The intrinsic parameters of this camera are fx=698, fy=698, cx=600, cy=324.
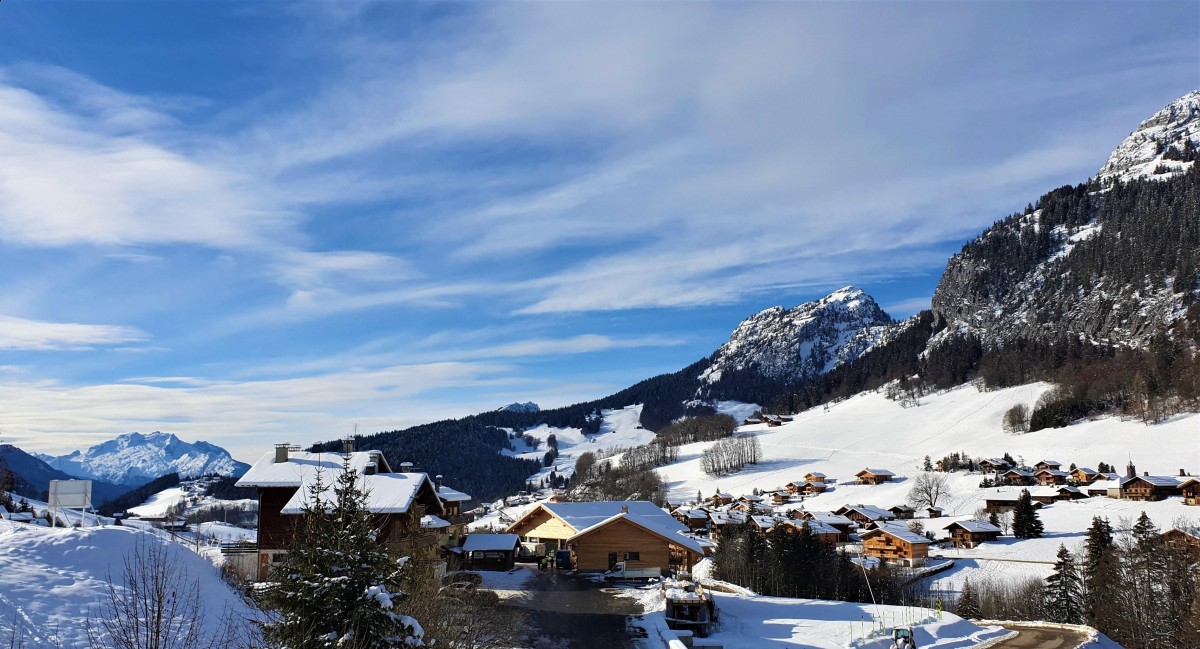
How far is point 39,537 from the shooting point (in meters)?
16.4

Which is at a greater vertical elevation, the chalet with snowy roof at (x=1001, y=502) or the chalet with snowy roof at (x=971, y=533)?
the chalet with snowy roof at (x=1001, y=502)

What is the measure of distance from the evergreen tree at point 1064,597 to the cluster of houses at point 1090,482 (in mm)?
47748

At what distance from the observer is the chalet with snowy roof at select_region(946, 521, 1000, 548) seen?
78.9m

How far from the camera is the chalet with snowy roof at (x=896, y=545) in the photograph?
69.3m

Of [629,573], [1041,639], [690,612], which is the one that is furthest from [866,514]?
[690,612]

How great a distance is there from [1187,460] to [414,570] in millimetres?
121007

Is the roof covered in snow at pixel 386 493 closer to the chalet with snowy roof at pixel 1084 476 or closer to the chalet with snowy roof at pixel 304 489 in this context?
the chalet with snowy roof at pixel 304 489

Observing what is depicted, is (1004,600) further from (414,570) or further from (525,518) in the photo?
(414,570)

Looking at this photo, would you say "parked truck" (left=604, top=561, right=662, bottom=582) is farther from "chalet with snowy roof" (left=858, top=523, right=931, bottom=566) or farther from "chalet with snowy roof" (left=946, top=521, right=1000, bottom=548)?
"chalet with snowy roof" (left=946, top=521, right=1000, bottom=548)

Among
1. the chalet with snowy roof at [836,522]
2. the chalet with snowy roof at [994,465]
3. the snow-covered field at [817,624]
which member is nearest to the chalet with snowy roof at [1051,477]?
the chalet with snowy roof at [994,465]

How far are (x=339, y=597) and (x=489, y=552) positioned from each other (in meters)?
37.1

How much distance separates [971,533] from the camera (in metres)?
79.2

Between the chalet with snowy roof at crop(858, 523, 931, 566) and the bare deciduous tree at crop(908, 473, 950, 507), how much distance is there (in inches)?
1057

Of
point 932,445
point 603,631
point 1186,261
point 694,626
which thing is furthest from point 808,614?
point 1186,261
